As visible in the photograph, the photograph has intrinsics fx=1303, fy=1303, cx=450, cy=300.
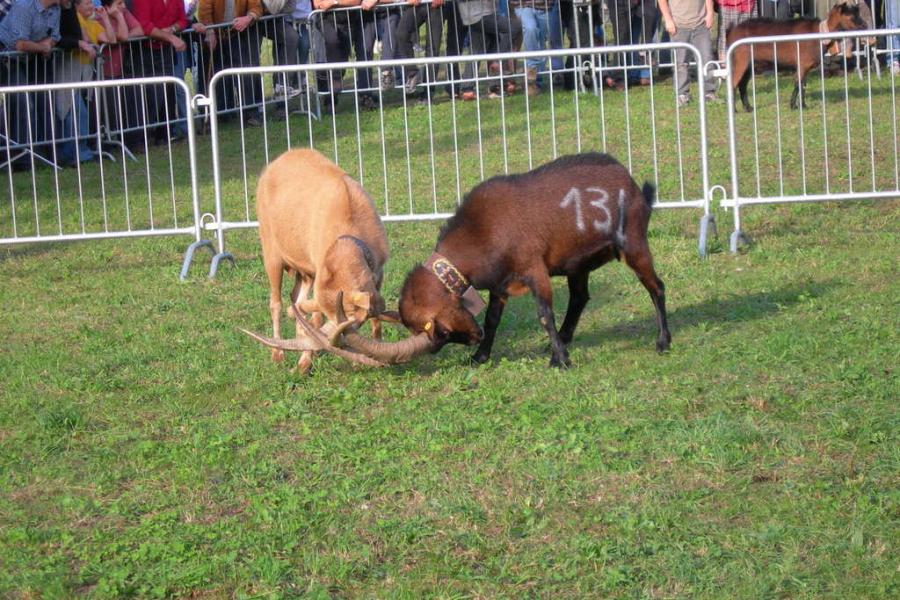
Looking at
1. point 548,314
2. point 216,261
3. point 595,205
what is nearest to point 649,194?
point 595,205

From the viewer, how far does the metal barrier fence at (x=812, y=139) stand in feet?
34.0

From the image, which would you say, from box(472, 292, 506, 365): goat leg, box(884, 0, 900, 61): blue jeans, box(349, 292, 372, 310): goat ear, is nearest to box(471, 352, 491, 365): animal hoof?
box(472, 292, 506, 365): goat leg

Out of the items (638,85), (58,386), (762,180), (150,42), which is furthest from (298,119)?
(58,386)

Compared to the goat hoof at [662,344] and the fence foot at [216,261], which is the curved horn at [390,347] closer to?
the goat hoof at [662,344]

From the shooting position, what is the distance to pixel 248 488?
5938 mm

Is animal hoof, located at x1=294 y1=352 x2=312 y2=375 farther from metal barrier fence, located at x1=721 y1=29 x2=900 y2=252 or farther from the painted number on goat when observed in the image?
metal barrier fence, located at x1=721 y1=29 x2=900 y2=252

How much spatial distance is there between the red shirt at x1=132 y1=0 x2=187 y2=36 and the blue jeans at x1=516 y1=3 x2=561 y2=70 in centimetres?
475

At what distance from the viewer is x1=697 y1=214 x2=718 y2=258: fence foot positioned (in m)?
10.1

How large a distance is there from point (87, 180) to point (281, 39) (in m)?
4.38

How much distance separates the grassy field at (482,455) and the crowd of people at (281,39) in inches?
266

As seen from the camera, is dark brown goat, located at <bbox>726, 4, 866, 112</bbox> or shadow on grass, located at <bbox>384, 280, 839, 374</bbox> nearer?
shadow on grass, located at <bbox>384, 280, 839, 374</bbox>

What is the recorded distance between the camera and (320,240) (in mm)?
7633

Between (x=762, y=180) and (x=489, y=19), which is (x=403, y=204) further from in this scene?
(x=489, y=19)

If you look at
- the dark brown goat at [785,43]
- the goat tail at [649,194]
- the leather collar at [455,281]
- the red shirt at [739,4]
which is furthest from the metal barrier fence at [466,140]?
the leather collar at [455,281]
